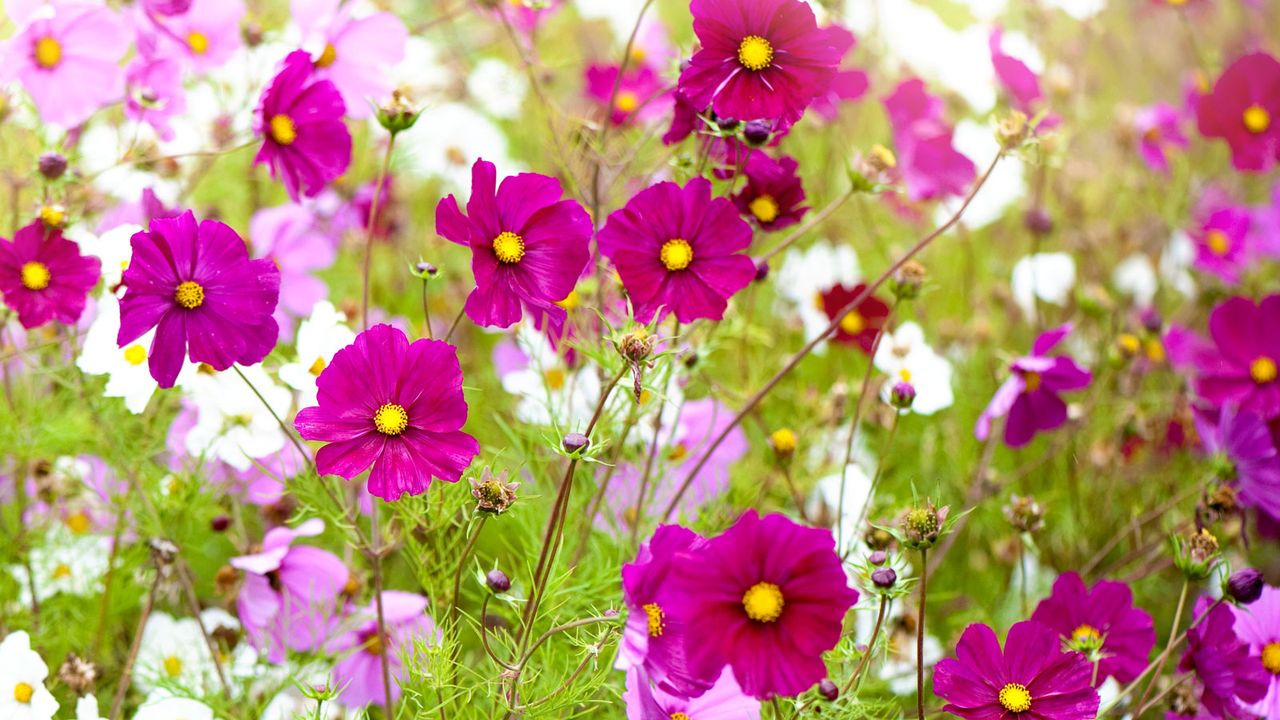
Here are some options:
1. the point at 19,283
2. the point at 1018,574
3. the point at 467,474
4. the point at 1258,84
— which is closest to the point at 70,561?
the point at 19,283

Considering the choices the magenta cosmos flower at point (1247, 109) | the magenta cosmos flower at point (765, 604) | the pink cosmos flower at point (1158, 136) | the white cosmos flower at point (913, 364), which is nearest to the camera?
the magenta cosmos flower at point (765, 604)

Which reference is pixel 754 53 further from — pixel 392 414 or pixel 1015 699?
pixel 1015 699

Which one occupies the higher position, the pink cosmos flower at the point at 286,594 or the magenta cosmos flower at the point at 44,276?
the magenta cosmos flower at the point at 44,276

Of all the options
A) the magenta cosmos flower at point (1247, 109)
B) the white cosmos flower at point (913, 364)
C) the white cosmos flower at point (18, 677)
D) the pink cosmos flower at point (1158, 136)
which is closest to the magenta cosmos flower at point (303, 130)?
the white cosmos flower at point (18, 677)

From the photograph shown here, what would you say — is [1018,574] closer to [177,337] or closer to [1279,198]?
[1279,198]

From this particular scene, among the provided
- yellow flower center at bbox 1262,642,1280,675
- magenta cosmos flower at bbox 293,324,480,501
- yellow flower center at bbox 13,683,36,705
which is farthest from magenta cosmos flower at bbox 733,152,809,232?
yellow flower center at bbox 13,683,36,705

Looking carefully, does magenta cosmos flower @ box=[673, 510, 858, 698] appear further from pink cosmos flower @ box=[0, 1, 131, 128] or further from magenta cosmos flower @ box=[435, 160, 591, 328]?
pink cosmos flower @ box=[0, 1, 131, 128]

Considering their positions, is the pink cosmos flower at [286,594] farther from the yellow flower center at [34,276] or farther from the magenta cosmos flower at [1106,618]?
the magenta cosmos flower at [1106,618]
